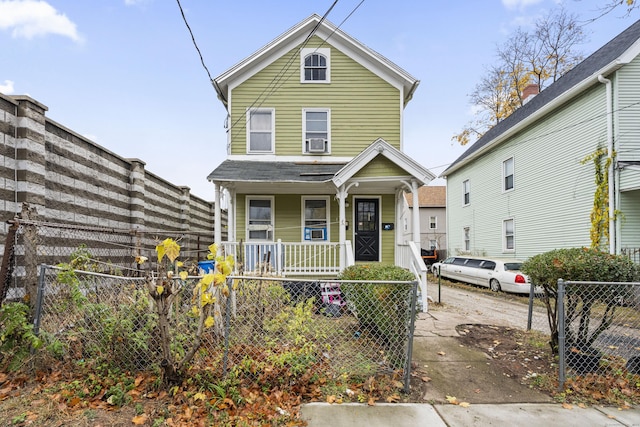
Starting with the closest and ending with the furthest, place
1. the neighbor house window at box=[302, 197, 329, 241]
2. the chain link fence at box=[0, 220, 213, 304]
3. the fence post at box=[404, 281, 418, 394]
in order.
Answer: the fence post at box=[404, 281, 418, 394], the chain link fence at box=[0, 220, 213, 304], the neighbor house window at box=[302, 197, 329, 241]

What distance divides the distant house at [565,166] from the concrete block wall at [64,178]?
1231 centimetres

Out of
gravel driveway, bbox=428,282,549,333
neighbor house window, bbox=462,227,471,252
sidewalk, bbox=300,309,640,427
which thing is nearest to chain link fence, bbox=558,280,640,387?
sidewalk, bbox=300,309,640,427

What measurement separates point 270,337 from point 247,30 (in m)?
7.64

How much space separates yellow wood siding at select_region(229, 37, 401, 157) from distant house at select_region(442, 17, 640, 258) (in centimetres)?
557

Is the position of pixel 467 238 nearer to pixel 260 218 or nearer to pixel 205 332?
pixel 260 218

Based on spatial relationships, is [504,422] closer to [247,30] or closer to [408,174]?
[408,174]

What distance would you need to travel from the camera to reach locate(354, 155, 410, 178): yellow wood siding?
7973mm

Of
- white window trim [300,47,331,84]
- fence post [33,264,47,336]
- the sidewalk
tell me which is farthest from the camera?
white window trim [300,47,331,84]

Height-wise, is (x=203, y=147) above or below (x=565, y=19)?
below

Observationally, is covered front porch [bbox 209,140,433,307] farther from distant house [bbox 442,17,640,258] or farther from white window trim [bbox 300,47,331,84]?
distant house [bbox 442,17,640,258]

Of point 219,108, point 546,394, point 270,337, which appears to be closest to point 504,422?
point 546,394

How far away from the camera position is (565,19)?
1797 centimetres

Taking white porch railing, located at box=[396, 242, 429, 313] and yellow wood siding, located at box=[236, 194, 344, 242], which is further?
yellow wood siding, located at box=[236, 194, 344, 242]

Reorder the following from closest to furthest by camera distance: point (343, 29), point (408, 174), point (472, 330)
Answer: point (472, 330) → point (408, 174) → point (343, 29)
